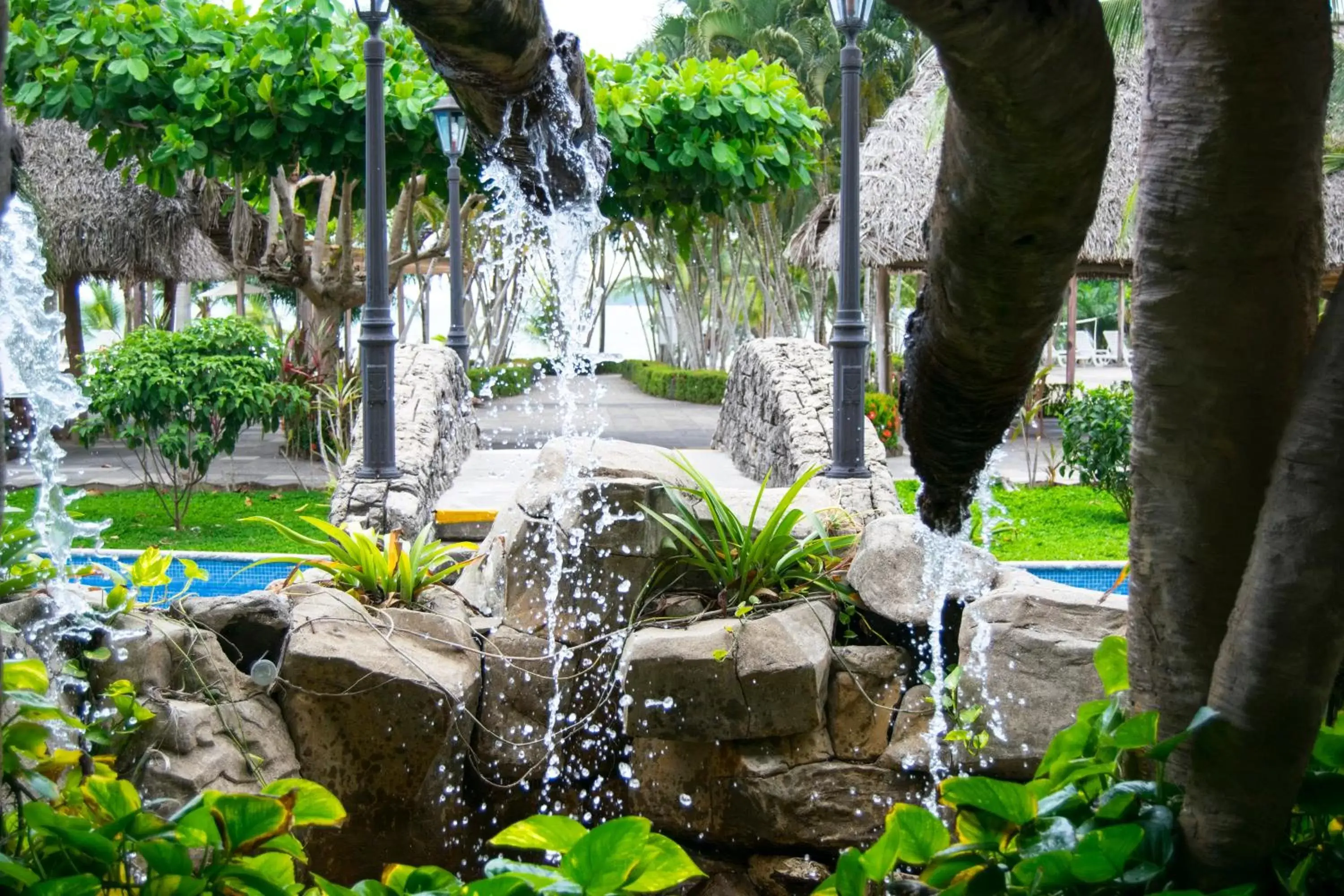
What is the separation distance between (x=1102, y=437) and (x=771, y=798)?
7757 millimetres

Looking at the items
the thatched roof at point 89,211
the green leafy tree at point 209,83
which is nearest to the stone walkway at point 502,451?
the thatched roof at point 89,211

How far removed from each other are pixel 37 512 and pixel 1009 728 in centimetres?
313

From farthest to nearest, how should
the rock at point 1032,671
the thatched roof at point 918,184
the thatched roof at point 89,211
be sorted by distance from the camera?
the thatched roof at point 89,211, the thatched roof at point 918,184, the rock at point 1032,671

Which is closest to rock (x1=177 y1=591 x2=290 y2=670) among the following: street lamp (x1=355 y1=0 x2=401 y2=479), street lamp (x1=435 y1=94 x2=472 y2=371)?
street lamp (x1=355 y1=0 x2=401 y2=479)

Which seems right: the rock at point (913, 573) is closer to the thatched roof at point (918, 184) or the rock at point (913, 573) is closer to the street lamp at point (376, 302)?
the street lamp at point (376, 302)

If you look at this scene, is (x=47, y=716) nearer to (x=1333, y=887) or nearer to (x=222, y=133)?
(x=1333, y=887)

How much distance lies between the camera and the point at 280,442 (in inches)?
738

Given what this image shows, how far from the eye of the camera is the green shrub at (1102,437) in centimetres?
1118

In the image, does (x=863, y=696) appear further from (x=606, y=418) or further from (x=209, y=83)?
(x=606, y=418)

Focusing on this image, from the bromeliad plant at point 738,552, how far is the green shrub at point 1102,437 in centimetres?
645

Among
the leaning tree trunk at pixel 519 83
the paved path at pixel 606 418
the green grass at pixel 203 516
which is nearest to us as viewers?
the leaning tree trunk at pixel 519 83

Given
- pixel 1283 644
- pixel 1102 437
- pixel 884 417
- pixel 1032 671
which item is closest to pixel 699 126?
pixel 1102 437

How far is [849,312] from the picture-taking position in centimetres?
756

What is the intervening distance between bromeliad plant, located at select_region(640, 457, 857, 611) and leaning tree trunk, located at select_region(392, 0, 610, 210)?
2931 millimetres
